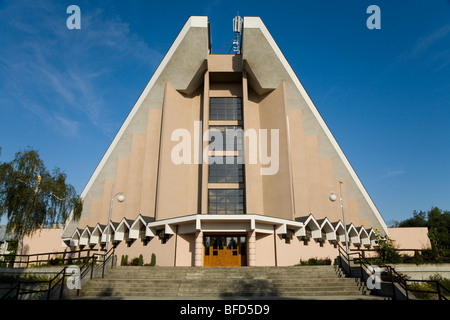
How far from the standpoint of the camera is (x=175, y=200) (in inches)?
1014

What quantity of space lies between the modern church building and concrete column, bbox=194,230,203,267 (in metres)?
0.45

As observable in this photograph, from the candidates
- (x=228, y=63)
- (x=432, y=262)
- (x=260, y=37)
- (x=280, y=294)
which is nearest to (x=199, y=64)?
(x=228, y=63)

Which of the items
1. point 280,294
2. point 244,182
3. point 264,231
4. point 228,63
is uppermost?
point 228,63

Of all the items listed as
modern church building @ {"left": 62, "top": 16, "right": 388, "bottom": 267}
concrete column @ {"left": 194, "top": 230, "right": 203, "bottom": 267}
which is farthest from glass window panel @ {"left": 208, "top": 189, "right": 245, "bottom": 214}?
concrete column @ {"left": 194, "top": 230, "right": 203, "bottom": 267}

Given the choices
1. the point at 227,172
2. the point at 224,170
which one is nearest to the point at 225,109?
the point at 224,170

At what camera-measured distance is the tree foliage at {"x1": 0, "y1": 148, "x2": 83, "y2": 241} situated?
19344 millimetres

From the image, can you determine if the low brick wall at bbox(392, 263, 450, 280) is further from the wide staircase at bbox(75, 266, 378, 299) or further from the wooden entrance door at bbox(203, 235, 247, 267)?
the wooden entrance door at bbox(203, 235, 247, 267)

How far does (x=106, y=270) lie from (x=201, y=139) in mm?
15329

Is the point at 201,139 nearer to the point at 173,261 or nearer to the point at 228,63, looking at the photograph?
the point at 228,63

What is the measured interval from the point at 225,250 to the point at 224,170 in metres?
7.22

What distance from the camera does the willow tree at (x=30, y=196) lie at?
63.5ft

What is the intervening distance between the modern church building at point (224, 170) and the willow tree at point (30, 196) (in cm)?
460

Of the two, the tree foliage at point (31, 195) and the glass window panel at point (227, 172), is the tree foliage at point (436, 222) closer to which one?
the glass window panel at point (227, 172)

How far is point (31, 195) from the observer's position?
1984 centimetres
